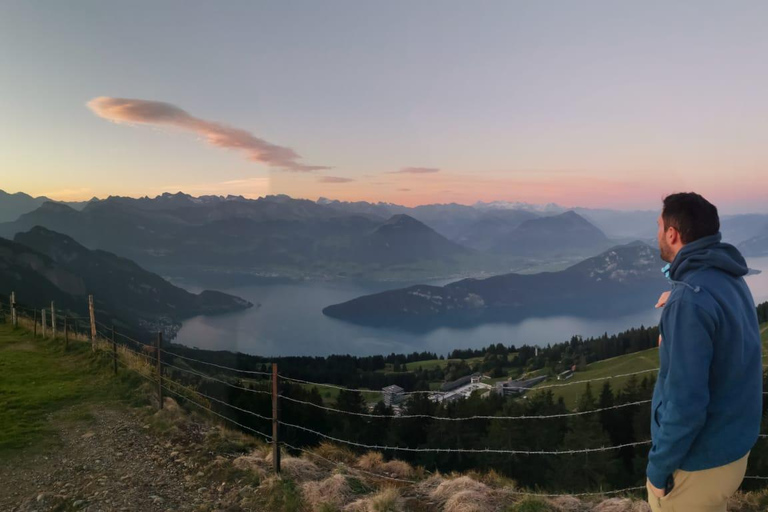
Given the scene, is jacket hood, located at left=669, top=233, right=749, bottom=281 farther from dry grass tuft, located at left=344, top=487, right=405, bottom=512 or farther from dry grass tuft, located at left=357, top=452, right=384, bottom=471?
dry grass tuft, located at left=357, top=452, right=384, bottom=471

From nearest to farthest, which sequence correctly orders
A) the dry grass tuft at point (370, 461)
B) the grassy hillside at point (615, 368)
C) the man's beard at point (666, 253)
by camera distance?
the man's beard at point (666, 253) → the dry grass tuft at point (370, 461) → the grassy hillside at point (615, 368)

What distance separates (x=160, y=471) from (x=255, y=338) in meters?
133

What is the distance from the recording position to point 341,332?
152125 mm

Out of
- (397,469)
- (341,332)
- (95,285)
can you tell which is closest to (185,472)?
(397,469)

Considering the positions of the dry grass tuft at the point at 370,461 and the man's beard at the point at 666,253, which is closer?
the man's beard at the point at 666,253

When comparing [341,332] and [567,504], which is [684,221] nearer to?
[567,504]

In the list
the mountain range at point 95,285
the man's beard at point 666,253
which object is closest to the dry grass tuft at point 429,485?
the man's beard at point 666,253

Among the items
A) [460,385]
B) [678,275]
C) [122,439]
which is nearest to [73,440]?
[122,439]

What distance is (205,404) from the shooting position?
928 cm

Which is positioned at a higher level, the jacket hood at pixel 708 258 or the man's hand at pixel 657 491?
the jacket hood at pixel 708 258

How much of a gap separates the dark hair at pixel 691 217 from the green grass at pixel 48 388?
28.7 feet

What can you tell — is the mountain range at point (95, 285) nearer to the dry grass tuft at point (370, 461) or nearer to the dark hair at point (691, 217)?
the dry grass tuft at point (370, 461)

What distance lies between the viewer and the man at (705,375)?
1.86 m

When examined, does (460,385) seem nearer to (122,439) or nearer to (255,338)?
(122,439)
